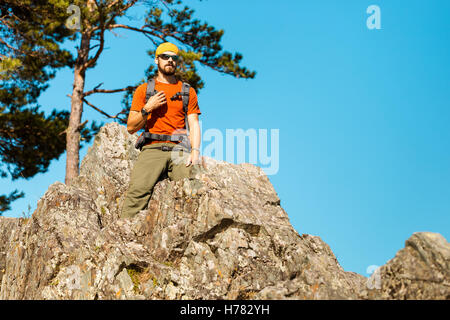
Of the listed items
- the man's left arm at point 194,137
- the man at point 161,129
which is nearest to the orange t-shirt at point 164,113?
the man at point 161,129

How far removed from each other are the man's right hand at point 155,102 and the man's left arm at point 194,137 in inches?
26.4

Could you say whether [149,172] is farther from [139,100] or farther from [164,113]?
[139,100]

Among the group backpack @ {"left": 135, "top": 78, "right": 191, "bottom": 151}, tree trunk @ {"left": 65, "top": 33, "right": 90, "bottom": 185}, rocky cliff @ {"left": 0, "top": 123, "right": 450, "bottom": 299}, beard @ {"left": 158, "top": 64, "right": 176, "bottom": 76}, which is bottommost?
rocky cliff @ {"left": 0, "top": 123, "right": 450, "bottom": 299}

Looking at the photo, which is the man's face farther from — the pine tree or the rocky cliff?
the pine tree

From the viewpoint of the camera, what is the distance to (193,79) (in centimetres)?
1866

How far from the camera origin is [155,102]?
7773mm

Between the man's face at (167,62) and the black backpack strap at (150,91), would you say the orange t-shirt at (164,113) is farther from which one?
the man's face at (167,62)

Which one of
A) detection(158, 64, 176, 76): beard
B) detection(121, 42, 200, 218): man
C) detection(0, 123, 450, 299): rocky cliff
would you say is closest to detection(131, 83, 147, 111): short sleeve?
detection(121, 42, 200, 218): man

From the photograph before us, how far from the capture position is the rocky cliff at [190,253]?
5.47m

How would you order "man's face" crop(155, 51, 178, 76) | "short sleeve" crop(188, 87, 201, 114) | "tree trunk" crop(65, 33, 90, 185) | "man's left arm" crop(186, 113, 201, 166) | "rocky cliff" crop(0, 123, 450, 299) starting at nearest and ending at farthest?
"rocky cliff" crop(0, 123, 450, 299) → "man's left arm" crop(186, 113, 201, 166) → "man's face" crop(155, 51, 178, 76) → "short sleeve" crop(188, 87, 201, 114) → "tree trunk" crop(65, 33, 90, 185)

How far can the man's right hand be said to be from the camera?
7.75 meters

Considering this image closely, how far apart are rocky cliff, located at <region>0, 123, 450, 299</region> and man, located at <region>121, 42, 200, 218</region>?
0.25 m
